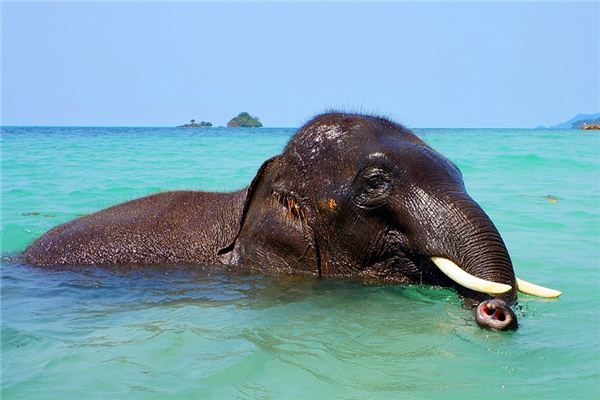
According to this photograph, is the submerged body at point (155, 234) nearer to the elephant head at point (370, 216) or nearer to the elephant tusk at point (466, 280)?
the elephant head at point (370, 216)

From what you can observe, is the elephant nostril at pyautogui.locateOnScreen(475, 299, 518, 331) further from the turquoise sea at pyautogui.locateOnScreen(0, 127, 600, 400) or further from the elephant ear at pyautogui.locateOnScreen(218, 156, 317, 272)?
the elephant ear at pyautogui.locateOnScreen(218, 156, 317, 272)

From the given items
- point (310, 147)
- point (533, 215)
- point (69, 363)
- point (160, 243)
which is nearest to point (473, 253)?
point (310, 147)

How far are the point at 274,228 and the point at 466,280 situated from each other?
87.4 inches

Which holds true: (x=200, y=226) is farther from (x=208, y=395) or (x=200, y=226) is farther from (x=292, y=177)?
(x=208, y=395)

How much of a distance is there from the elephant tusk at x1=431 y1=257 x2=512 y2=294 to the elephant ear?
1.47 metres

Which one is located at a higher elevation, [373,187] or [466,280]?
[373,187]

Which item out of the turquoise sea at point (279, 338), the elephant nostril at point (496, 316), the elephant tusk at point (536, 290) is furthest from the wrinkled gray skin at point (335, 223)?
the elephant tusk at point (536, 290)

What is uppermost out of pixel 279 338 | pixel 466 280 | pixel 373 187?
pixel 373 187

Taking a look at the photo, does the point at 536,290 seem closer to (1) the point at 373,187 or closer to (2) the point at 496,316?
(2) the point at 496,316

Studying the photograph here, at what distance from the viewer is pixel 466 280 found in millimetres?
5656

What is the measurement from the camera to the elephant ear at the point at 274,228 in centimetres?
717

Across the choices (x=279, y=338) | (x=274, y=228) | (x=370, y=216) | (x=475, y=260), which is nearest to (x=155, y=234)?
(x=274, y=228)

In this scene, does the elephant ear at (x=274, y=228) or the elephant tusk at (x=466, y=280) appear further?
the elephant ear at (x=274, y=228)

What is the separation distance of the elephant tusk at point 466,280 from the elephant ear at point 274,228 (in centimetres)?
147
